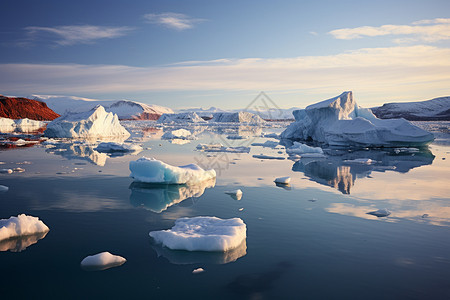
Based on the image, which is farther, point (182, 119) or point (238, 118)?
point (182, 119)

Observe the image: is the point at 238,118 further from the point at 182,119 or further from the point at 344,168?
the point at 344,168

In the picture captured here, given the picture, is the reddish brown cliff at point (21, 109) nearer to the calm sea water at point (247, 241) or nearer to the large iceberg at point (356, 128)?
the large iceberg at point (356, 128)

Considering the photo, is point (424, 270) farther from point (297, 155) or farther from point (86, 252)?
point (297, 155)

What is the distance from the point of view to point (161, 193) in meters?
7.48

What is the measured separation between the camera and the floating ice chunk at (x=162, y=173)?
26.3 feet

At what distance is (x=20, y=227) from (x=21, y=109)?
8607 cm

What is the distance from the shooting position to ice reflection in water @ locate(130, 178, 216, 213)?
6.53 metres

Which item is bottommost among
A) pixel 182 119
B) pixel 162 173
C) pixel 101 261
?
pixel 101 261

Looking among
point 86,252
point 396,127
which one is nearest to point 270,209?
point 86,252

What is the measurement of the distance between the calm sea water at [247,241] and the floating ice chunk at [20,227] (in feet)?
0.64

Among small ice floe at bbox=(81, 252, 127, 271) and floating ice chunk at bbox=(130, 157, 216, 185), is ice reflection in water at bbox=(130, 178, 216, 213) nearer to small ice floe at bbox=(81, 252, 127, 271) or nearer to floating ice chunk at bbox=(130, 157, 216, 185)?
floating ice chunk at bbox=(130, 157, 216, 185)

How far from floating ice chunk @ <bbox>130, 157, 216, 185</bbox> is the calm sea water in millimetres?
223

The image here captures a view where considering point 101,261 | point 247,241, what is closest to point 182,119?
point 247,241

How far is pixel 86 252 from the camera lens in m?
4.23
